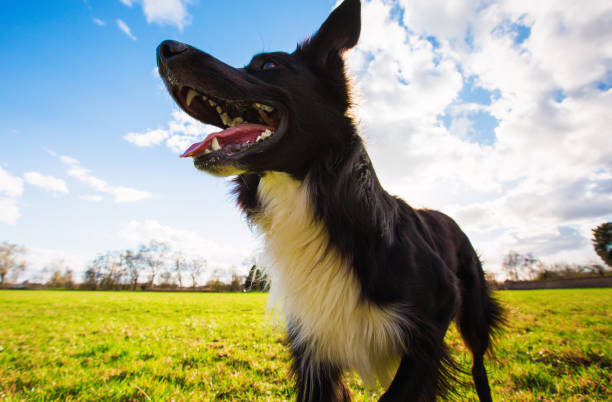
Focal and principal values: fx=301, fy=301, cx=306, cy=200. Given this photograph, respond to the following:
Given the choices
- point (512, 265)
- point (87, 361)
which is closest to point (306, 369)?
point (87, 361)

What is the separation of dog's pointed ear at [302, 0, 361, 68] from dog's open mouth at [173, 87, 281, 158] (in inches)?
26.4

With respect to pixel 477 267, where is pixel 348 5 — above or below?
above

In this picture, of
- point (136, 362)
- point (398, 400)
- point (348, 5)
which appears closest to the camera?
point (398, 400)

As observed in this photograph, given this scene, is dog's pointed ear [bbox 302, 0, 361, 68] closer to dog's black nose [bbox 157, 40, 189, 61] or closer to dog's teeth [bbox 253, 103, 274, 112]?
dog's teeth [bbox 253, 103, 274, 112]

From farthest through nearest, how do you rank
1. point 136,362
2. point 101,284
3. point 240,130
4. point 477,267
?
1. point 101,284
2. point 136,362
3. point 477,267
4. point 240,130

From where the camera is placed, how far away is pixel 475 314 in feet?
11.2

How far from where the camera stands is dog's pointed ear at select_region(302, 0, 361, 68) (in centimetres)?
241

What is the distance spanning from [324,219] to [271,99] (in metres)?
0.96

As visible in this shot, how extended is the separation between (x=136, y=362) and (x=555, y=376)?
5245 millimetres

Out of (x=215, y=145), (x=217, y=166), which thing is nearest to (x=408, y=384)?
(x=217, y=166)

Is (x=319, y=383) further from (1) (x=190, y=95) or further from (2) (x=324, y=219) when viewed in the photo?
(1) (x=190, y=95)

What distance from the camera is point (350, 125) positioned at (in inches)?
92.9

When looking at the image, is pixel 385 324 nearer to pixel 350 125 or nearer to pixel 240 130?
pixel 350 125

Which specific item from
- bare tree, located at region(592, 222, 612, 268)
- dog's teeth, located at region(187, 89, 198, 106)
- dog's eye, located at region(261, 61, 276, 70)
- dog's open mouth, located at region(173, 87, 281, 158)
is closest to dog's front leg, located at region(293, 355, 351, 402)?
dog's open mouth, located at region(173, 87, 281, 158)
